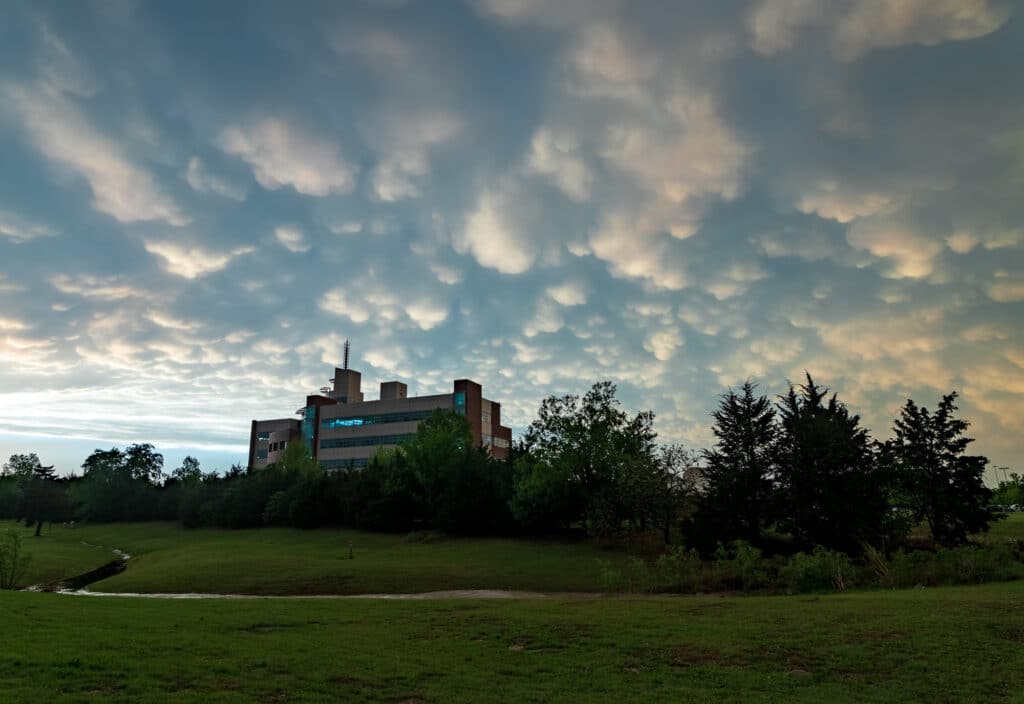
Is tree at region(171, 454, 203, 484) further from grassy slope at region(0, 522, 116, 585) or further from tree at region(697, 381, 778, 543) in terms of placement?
tree at region(697, 381, 778, 543)

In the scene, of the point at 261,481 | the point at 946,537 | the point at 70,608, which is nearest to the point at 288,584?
the point at 70,608

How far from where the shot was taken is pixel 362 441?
154 m

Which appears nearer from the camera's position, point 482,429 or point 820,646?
point 820,646

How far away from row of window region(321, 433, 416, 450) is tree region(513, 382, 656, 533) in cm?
8579

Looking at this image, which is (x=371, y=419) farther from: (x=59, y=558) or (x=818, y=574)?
(x=818, y=574)

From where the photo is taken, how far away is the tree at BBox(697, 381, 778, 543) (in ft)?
149

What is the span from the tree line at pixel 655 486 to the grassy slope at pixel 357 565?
4.95 meters

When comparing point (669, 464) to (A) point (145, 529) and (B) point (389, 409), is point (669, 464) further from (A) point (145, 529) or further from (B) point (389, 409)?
(B) point (389, 409)

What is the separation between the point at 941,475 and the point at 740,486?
1619 cm

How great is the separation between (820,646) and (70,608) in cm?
2308

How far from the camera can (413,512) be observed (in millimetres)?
74125

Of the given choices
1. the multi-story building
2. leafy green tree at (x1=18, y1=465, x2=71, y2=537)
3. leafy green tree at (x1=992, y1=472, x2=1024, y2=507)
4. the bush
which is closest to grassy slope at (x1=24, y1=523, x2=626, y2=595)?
the bush

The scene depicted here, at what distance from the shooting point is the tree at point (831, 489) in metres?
40.8

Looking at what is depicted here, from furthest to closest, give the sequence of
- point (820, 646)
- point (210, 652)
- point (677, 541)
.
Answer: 1. point (677, 541)
2. point (820, 646)
3. point (210, 652)
